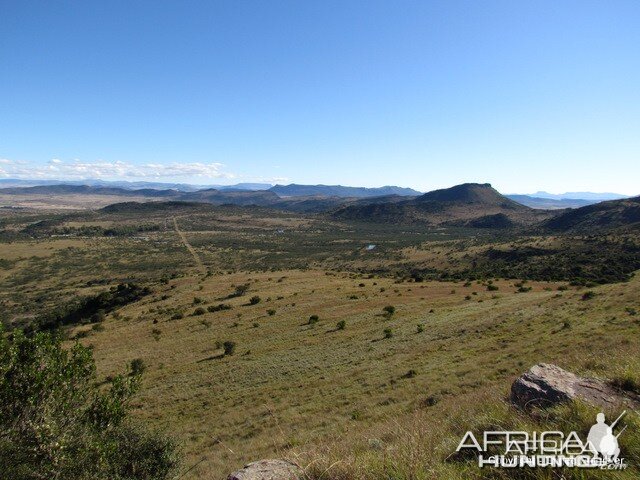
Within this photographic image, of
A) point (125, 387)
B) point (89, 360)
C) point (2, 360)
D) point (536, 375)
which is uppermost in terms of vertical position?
point (536, 375)

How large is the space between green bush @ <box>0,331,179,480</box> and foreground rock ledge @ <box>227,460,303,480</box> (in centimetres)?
495

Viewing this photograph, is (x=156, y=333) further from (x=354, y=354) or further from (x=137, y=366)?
(x=354, y=354)

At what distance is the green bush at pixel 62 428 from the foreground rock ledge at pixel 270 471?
4945 millimetres

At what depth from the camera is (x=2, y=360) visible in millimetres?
10148

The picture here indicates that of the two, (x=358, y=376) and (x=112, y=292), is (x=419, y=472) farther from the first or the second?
(x=112, y=292)

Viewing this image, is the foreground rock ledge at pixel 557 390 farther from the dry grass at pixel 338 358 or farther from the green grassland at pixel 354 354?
the dry grass at pixel 338 358

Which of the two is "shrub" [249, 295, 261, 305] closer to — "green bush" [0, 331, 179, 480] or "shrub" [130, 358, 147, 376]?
"shrub" [130, 358, 147, 376]

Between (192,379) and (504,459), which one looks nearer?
(504,459)

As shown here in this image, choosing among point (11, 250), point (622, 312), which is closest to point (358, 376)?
point (622, 312)

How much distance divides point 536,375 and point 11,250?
553 ft

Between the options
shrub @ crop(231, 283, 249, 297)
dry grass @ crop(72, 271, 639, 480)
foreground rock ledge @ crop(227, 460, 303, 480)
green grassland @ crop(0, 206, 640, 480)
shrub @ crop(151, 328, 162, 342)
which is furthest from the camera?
shrub @ crop(231, 283, 249, 297)

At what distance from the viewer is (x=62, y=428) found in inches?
349

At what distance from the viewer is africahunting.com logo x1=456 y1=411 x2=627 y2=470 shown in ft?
12.5

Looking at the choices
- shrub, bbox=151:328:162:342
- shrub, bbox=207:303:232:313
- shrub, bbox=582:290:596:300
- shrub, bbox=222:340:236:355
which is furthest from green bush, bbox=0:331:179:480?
shrub, bbox=207:303:232:313
